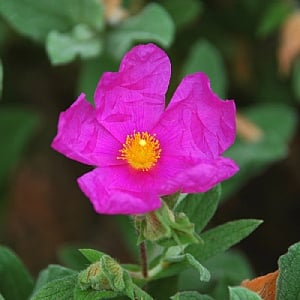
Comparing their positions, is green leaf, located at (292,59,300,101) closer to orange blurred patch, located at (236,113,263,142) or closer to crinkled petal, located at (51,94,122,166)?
orange blurred patch, located at (236,113,263,142)

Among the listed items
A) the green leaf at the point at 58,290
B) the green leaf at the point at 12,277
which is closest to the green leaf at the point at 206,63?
the green leaf at the point at 12,277

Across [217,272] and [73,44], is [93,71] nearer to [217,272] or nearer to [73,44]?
[73,44]

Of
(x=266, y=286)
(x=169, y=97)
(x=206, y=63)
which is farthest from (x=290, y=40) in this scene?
(x=266, y=286)

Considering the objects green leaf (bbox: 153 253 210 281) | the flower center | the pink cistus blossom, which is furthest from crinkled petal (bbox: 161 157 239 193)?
green leaf (bbox: 153 253 210 281)

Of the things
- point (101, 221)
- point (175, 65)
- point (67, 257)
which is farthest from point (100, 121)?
point (101, 221)

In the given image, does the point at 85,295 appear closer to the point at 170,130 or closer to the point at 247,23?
the point at 170,130

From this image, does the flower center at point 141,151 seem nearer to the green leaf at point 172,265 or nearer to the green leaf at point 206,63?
the green leaf at point 172,265
